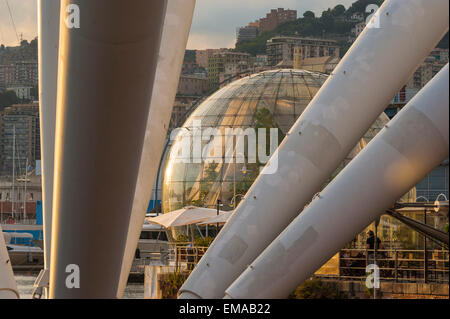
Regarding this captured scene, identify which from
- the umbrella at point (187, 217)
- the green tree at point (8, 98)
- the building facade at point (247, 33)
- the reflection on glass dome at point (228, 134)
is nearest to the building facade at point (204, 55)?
the building facade at point (247, 33)

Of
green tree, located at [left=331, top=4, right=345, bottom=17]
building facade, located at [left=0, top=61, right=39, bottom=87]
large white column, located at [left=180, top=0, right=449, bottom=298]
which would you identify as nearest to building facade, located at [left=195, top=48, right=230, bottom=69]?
building facade, located at [left=0, top=61, right=39, bottom=87]

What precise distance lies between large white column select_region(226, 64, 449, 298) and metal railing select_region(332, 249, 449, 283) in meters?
9.44

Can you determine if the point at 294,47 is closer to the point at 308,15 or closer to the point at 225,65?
the point at 308,15

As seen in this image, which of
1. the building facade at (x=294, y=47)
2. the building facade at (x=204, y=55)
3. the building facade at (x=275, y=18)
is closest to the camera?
the building facade at (x=294, y=47)

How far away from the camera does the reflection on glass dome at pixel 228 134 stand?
36062mm

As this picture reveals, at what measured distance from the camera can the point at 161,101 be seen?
43.0ft

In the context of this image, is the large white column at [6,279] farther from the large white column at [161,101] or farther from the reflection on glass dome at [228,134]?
the reflection on glass dome at [228,134]

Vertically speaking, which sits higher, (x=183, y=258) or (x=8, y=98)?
(x=8, y=98)

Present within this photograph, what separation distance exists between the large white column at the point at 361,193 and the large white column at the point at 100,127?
2.07 meters

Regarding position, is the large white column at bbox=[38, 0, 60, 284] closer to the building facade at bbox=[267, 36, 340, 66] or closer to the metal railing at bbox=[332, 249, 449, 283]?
the metal railing at bbox=[332, 249, 449, 283]

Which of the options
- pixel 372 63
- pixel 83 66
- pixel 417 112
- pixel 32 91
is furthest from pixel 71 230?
pixel 32 91

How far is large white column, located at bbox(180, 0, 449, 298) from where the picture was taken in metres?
10.7

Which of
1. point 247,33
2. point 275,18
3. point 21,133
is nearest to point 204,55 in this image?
point 247,33

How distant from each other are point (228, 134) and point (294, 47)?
48.4 metres
